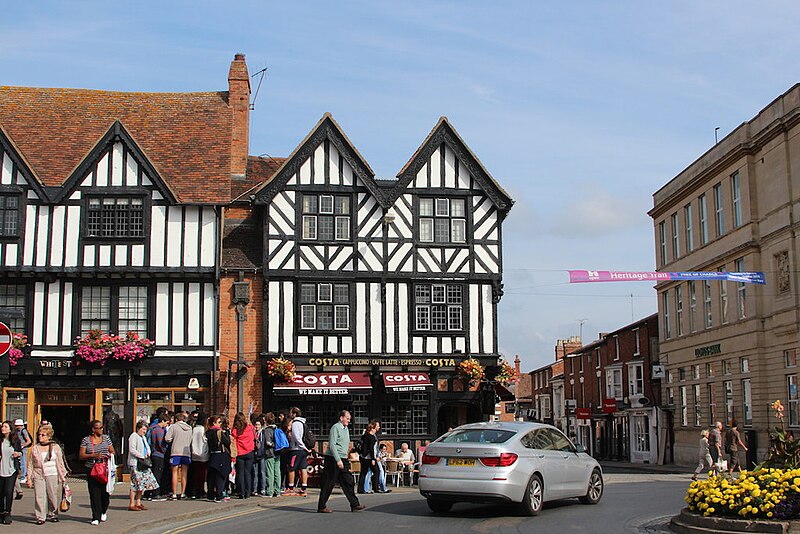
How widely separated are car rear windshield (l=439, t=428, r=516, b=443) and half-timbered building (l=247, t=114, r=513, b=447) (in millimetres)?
12362

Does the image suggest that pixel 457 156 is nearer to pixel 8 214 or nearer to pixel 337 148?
pixel 337 148

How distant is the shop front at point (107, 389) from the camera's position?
27.9 m

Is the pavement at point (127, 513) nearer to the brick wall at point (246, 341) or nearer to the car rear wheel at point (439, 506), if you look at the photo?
the car rear wheel at point (439, 506)

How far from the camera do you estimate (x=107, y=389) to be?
28.3 meters

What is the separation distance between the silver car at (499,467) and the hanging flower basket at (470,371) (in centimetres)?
1176

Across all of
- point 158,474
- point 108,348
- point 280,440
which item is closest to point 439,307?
point 108,348

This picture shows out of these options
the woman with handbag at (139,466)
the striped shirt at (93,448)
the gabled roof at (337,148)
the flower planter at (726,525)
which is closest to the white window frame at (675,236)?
the gabled roof at (337,148)

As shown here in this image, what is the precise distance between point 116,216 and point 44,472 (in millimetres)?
14832

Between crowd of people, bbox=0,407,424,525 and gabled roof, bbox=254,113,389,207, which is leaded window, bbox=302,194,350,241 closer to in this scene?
gabled roof, bbox=254,113,389,207

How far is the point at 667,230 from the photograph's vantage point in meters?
48.8

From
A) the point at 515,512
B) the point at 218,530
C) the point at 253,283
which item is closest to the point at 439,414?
the point at 253,283

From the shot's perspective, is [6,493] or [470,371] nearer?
[6,493]

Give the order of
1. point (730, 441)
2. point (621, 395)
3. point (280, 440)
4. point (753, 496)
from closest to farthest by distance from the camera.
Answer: point (753, 496)
point (280, 440)
point (730, 441)
point (621, 395)

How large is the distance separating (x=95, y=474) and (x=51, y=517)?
1.35 meters
